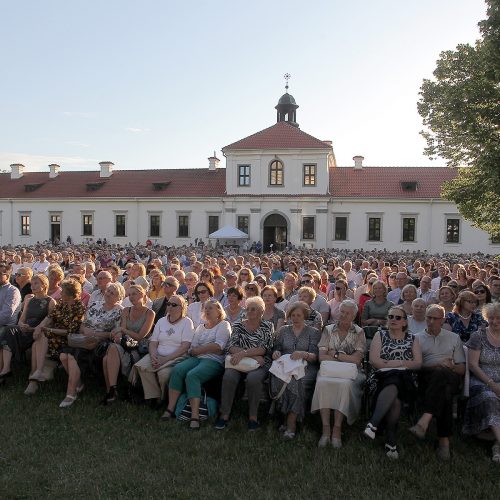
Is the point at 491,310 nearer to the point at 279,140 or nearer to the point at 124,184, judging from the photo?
the point at 279,140

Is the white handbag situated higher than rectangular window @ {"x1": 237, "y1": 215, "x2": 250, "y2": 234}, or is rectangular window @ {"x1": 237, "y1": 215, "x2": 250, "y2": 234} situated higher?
rectangular window @ {"x1": 237, "y1": 215, "x2": 250, "y2": 234}

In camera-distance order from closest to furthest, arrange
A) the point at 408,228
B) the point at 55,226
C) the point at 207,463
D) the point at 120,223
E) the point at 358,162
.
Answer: the point at 207,463, the point at 408,228, the point at 358,162, the point at 120,223, the point at 55,226

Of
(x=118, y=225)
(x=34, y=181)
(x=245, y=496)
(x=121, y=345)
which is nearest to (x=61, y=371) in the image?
(x=121, y=345)

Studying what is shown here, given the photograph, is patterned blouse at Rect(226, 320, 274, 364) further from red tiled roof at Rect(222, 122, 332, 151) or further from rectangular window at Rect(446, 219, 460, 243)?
rectangular window at Rect(446, 219, 460, 243)

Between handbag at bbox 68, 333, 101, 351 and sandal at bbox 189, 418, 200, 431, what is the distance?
170cm

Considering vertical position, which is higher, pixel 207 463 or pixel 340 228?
pixel 340 228

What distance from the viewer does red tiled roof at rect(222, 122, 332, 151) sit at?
34.7m

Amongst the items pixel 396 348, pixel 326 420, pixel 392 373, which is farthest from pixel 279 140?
pixel 326 420

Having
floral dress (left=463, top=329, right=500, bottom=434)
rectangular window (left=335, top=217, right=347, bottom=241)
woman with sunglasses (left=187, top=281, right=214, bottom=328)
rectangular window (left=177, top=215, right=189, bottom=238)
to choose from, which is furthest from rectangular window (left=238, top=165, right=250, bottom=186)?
floral dress (left=463, top=329, right=500, bottom=434)

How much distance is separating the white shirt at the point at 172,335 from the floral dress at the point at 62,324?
1139 mm

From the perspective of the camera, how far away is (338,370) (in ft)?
18.2

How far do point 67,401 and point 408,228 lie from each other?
31.3 m

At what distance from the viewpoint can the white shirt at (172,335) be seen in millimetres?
6317

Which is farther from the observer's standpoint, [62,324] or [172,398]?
[62,324]
